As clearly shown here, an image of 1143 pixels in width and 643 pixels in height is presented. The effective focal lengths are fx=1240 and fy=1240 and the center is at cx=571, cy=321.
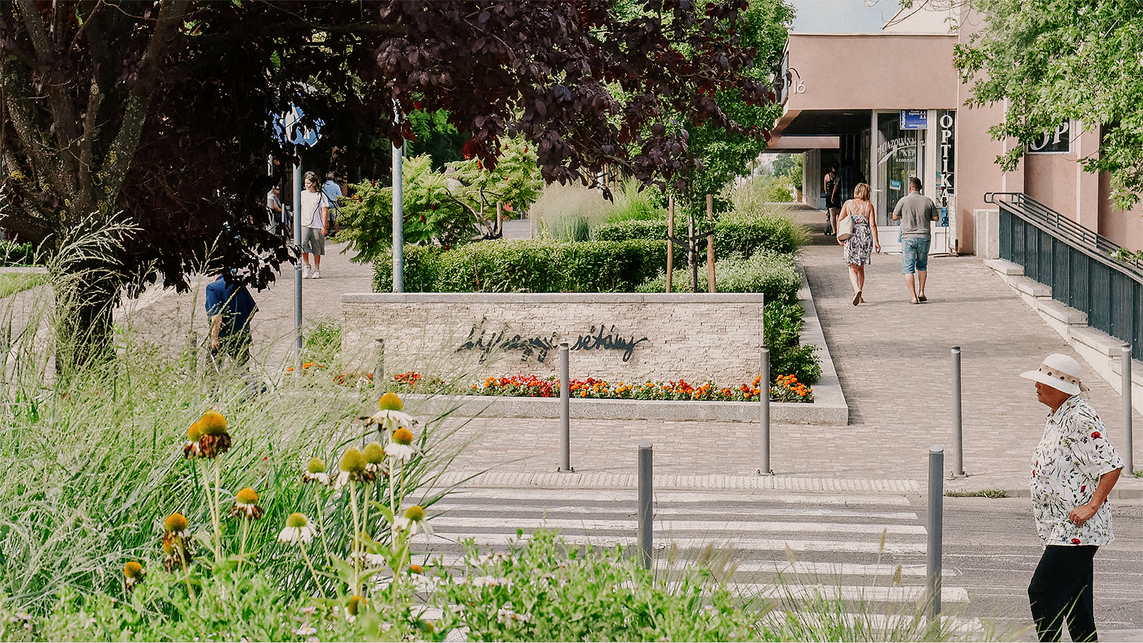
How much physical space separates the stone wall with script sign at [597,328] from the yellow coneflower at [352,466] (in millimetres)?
9013

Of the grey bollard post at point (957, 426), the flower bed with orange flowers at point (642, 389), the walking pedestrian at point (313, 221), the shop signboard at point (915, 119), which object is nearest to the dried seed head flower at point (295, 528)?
the grey bollard post at point (957, 426)

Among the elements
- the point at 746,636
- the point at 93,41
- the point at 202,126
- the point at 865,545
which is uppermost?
the point at 93,41

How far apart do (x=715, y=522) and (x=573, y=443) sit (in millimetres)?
2868

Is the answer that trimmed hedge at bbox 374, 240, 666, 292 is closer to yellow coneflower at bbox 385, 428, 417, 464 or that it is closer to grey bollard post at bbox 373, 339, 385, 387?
grey bollard post at bbox 373, 339, 385, 387

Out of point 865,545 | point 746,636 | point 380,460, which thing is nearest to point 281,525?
point 380,460

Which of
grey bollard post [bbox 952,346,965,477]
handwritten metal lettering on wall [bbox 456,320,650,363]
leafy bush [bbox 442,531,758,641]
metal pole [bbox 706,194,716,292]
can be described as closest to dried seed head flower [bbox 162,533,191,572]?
leafy bush [bbox 442,531,758,641]

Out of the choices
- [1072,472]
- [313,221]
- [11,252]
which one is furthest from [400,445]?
[313,221]

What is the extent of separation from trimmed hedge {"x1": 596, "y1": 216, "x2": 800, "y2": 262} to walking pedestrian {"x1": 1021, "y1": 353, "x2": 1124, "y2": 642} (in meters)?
14.2

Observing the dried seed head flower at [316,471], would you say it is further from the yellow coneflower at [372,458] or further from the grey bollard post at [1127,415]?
the grey bollard post at [1127,415]

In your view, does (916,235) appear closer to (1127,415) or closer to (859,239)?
(859,239)

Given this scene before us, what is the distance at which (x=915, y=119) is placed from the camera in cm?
2477

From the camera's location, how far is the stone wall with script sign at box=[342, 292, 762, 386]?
12.6 m

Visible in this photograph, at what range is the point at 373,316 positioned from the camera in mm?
13375

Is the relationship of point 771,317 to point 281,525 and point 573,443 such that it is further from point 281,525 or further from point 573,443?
point 281,525
